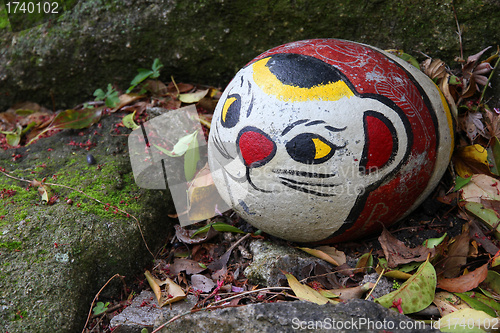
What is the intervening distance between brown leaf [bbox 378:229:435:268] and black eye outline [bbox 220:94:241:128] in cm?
103

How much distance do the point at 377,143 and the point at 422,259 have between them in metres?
0.64

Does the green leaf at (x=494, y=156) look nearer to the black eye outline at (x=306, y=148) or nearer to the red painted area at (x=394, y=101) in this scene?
the red painted area at (x=394, y=101)

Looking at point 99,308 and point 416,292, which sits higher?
point 416,292

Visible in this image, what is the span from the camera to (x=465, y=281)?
6.89ft

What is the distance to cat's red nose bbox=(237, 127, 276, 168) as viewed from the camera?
83.8 inches

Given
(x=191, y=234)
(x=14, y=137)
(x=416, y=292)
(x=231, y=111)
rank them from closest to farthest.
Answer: (x=416, y=292) < (x=231, y=111) < (x=191, y=234) < (x=14, y=137)

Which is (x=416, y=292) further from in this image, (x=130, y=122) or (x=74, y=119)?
(x=74, y=119)

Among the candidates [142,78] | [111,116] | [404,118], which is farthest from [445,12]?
[111,116]

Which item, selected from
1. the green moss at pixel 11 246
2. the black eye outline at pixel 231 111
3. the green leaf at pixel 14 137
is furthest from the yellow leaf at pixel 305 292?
the green leaf at pixel 14 137

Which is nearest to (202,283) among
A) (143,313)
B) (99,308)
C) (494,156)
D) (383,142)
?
(143,313)

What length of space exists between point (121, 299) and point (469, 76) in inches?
103

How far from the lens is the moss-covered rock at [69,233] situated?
2.19 metres

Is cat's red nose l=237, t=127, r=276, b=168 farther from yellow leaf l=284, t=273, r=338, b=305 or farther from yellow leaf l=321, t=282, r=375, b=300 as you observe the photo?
yellow leaf l=321, t=282, r=375, b=300

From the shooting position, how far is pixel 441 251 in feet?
7.09
